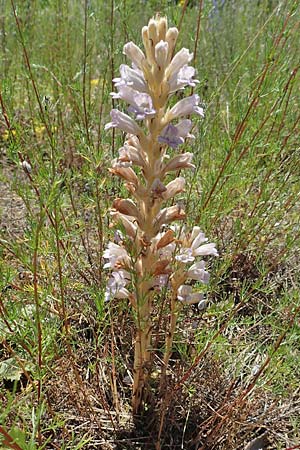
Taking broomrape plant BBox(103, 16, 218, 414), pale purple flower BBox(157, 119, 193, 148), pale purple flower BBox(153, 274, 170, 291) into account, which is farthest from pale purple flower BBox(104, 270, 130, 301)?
pale purple flower BBox(157, 119, 193, 148)

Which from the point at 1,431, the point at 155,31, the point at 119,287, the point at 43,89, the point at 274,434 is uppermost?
the point at 43,89

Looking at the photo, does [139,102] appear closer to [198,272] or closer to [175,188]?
[175,188]

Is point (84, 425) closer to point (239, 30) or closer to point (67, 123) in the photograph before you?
point (67, 123)

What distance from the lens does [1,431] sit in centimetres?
134

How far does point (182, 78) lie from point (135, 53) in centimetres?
18

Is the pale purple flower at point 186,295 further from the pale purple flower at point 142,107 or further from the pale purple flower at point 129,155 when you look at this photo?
the pale purple flower at point 142,107

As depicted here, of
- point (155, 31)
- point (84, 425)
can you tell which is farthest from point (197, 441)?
point (155, 31)

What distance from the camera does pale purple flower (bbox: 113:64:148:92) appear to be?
5.10 ft

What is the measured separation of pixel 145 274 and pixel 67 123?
2.24 meters

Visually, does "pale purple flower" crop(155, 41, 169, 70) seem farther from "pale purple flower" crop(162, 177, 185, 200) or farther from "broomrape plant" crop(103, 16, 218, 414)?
"pale purple flower" crop(162, 177, 185, 200)

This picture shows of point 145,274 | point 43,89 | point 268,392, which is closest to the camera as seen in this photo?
point 145,274

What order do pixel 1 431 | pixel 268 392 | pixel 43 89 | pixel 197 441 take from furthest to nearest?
pixel 43 89
pixel 268 392
pixel 197 441
pixel 1 431

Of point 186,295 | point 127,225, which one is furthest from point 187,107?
point 186,295

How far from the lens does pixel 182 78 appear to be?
1589 millimetres
